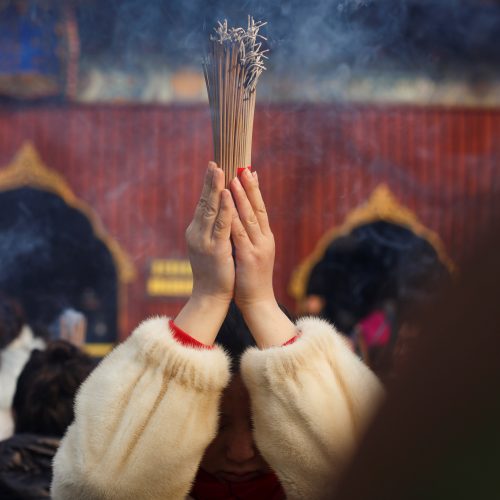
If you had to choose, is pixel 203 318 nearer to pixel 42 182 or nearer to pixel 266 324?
pixel 266 324

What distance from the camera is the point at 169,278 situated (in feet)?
24.1

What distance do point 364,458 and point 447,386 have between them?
0.06 metres

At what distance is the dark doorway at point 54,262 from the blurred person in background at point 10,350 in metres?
3.39

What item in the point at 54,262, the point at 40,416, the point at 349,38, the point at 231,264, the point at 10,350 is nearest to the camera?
the point at 231,264

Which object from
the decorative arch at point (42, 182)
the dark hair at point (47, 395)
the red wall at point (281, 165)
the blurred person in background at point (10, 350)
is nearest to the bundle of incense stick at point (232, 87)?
the dark hair at point (47, 395)

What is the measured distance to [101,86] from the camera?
786 centimetres

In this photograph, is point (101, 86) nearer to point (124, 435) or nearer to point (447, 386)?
point (124, 435)

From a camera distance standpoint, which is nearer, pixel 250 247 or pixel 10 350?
pixel 250 247

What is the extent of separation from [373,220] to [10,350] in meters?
5.12

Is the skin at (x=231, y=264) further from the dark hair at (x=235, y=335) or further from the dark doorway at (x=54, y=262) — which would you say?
the dark doorway at (x=54, y=262)

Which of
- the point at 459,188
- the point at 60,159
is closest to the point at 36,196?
the point at 60,159

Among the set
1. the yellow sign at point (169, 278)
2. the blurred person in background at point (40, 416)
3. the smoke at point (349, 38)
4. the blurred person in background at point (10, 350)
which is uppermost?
the smoke at point (349, 38)

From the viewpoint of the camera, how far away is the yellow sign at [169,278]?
7.31 meters

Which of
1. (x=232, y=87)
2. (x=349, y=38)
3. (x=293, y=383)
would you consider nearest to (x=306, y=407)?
(x=293, y=383)
